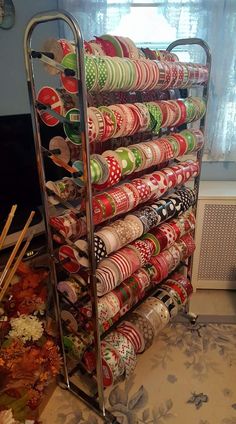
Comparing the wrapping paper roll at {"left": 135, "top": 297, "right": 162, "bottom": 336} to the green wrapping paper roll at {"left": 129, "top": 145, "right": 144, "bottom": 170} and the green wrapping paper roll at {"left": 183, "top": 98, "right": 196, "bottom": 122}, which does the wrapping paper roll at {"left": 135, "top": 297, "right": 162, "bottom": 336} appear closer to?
the green wrapping paper roll at {"left": 129, "top": 145, "right": 144, "bottom": 170}

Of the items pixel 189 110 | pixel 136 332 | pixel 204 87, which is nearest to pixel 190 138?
pixel 189 110

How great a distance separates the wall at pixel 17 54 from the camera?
1731 mm

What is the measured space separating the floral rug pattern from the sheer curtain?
1268 mm

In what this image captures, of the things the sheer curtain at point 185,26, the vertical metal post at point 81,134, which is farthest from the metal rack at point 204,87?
the vertical metal post at point 81,134

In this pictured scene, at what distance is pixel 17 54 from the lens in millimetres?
1767

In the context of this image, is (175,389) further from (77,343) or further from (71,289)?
(71,289)

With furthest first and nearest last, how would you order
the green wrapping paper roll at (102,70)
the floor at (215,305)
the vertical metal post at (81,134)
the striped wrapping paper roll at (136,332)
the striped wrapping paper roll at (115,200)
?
the floor at (215,305)
the striped wrapping paper roll at (136,332)
the striped wrapping paper roll at (115,200)
the green wrapping paper roll at (102,70)
the vertical metal post at (81,134)

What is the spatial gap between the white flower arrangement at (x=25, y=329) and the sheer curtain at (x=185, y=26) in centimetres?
149

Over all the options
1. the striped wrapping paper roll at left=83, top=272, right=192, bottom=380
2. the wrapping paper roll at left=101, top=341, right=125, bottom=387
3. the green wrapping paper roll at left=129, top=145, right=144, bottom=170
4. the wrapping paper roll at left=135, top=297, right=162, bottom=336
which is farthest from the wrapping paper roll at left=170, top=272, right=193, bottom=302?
the green wrapping paper roll at left=129, top=145, right=144, bottom=170

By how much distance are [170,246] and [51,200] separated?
689mm

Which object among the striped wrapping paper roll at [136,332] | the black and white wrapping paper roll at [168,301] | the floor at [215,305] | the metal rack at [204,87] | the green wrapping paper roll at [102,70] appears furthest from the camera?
the floor at [215,305]

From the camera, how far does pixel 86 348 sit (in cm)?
134

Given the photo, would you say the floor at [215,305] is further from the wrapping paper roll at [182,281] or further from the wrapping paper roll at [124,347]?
the wrapping paper roll at [124,347]

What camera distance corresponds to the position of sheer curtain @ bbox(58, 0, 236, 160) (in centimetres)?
173
